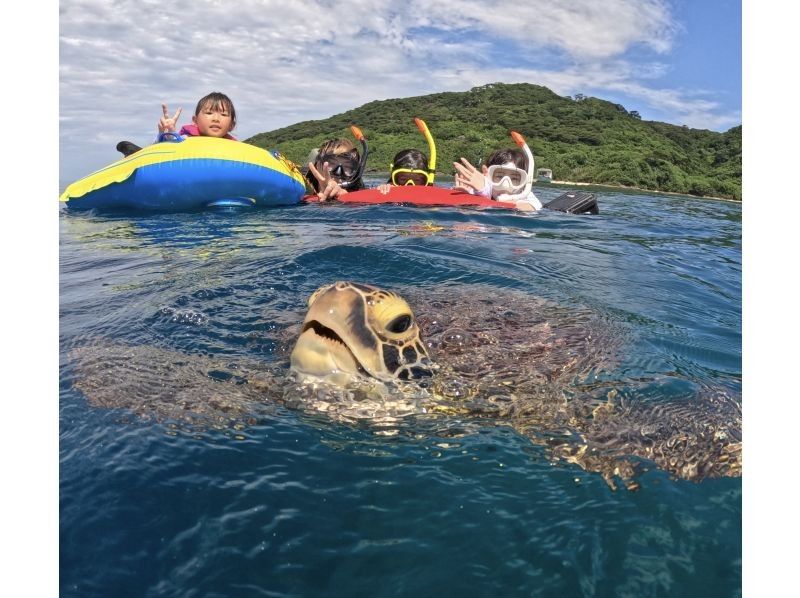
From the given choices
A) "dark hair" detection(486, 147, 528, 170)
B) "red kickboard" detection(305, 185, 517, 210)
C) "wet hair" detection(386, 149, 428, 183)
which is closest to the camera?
"red kickboard" detection(305, 185, 517, 210)

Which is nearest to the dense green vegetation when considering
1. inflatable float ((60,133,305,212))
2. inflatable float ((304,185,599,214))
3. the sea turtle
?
inflatable float ((304,185,599,214))

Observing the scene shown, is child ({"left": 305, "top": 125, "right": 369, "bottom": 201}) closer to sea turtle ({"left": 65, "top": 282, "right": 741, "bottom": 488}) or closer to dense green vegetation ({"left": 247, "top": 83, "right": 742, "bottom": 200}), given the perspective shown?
sea turtle ({"left": 65, "top": 282, "right": 741, "bottom": 488})

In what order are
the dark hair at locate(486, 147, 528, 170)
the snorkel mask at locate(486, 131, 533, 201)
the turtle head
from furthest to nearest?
1. the dark hair at locate(486, 147, 528, 170)
2. the snorkel mask at locate(486, 131, 533, 201)
3. the turtle head

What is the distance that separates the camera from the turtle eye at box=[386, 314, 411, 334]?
2929 millimetres

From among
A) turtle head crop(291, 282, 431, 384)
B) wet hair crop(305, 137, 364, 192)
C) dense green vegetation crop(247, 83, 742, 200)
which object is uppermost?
dense green vegetation crop(247, 83, 742, 200)

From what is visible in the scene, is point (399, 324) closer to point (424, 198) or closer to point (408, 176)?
point (424, 198)

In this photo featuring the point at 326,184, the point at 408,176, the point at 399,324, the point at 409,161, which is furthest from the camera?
the point at 409,161

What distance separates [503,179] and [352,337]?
929cm

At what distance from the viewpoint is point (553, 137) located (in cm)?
3988

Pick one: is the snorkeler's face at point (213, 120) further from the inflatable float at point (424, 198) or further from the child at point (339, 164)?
the inflatable float at point (424, 198)

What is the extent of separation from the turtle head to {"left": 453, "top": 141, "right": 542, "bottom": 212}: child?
351 inches

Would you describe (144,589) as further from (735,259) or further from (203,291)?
(735,259)

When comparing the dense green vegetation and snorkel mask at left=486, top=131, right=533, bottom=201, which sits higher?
the dense green vegetation

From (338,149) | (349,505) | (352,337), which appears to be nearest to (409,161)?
(338,149)
